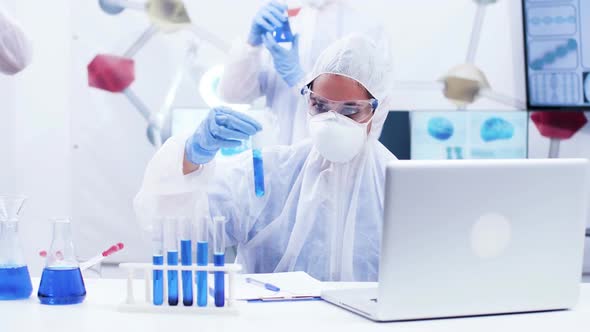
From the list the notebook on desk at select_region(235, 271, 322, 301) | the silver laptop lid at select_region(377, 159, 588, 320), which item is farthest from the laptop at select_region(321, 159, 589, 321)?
the notebook on desk at select_region(235, 271, 322, 301)

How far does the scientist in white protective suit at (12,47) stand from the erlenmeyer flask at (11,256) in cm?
89

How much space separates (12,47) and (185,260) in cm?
123

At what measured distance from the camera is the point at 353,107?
6.28 feet

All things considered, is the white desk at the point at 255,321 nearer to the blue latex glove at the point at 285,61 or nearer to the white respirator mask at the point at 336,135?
the white respirator mask at the point at 336,135

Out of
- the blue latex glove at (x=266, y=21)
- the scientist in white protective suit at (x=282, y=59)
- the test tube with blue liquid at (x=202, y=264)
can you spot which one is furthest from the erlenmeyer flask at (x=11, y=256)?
the blue latex glove at (x=266, y=21)

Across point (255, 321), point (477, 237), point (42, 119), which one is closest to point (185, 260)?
point (255, 321)

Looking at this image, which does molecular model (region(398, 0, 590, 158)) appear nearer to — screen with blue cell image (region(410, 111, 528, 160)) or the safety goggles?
screen with blue cell image (region(410, 111, 528, 160))

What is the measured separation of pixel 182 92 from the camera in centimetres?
266

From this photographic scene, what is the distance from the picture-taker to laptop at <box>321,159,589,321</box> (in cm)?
112

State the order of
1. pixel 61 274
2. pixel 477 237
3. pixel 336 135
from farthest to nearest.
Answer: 1. pixel 336 135
2. pixel 61 274
3. pixel 477 237

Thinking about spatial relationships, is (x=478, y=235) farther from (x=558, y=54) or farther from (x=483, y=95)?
(x=558, y=54)

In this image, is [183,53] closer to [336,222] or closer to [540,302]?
[336,222]

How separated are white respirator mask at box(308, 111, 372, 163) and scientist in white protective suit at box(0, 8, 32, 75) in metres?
0.89

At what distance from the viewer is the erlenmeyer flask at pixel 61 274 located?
129 cm
